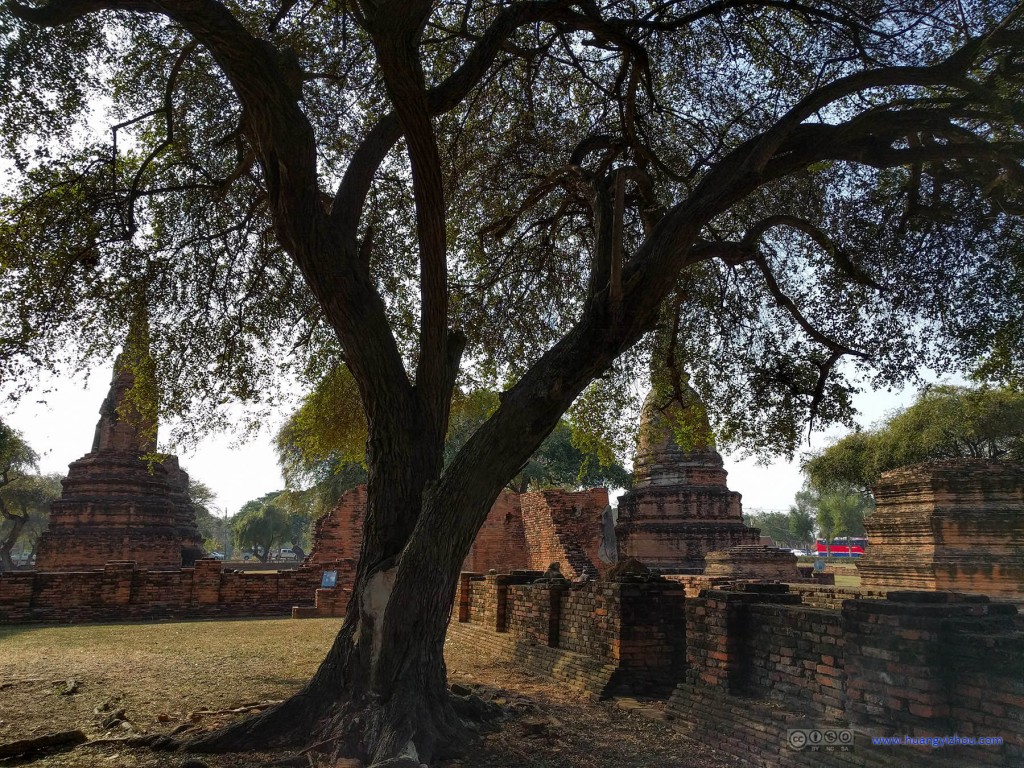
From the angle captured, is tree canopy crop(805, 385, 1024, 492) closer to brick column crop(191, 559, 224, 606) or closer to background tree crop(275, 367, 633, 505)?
background tree crop(275, 367, 633, 505)

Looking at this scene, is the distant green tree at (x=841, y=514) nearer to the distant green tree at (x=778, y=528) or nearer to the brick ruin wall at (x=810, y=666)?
the distant green tree at (x=778, y=528)

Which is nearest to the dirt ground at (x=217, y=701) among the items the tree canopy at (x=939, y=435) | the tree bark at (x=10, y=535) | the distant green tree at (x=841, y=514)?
the tree canopy at (x=939, y=435)

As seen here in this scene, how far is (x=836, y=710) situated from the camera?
4559mm

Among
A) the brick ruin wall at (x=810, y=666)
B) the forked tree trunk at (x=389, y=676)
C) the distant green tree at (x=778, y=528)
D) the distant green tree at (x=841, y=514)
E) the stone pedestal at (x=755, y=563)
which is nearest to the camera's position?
the brick ruin wall at (x=810, y=666)

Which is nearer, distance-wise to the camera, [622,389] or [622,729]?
[622,729]

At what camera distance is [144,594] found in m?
14.2

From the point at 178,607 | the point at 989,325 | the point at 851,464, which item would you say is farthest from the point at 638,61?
the point at 851,464

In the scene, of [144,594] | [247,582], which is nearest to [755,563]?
[247,582]

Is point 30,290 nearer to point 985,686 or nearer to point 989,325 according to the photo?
point 985,686

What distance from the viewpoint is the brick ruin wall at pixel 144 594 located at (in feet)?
43.8

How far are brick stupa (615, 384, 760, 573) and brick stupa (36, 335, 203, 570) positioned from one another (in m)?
11.5

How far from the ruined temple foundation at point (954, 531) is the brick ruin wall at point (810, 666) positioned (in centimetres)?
642

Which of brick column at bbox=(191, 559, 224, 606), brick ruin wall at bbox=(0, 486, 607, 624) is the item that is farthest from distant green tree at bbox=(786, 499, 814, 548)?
brick column at bbox=(191, 559, 224, 606)

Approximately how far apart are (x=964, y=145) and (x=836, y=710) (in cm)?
460
